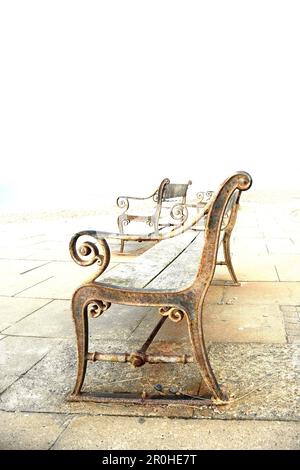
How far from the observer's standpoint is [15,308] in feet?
13.2

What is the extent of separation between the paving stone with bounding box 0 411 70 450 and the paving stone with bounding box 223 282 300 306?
2139mm

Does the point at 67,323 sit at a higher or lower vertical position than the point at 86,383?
lower

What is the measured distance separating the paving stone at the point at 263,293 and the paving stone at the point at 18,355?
1.66 m

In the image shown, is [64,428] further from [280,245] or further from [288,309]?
[280,245]

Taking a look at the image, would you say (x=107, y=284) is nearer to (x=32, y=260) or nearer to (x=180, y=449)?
(x=180, y=449)

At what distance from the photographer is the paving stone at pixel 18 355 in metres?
2.79

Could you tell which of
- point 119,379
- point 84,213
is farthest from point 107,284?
point 84,213

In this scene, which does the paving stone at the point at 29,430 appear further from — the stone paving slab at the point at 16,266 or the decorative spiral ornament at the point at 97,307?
the stone paving slab at the point at 16,266

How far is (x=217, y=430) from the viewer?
2.11 m

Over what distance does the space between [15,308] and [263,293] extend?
7.06ft

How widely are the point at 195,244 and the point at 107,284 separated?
1.69m

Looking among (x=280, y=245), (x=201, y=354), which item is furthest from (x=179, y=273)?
(x=280, y=245)

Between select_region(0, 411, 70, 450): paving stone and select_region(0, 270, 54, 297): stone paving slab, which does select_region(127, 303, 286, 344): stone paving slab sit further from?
select_region(0, 270, 54, 297): stone paving slab

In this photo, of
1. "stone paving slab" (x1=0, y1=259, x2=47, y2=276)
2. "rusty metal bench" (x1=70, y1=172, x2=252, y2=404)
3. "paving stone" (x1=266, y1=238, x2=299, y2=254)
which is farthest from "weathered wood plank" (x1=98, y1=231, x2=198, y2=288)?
"paving stone" (x1=266, y1=238, x2=299, y2=254)
